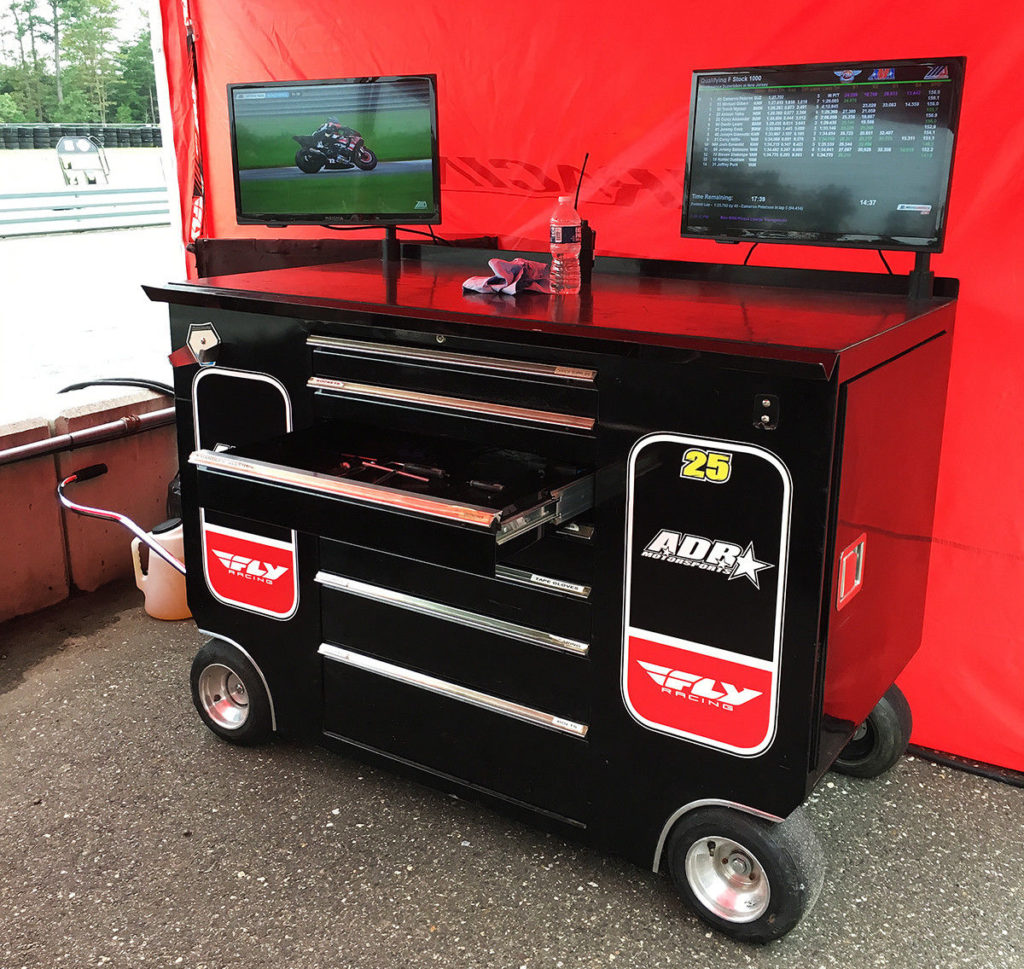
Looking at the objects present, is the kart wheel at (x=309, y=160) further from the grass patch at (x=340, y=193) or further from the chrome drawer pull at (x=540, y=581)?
the chrome drawer pull at (x=540, y=581)

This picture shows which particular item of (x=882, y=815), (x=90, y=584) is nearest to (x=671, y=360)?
(x=882, y=815)

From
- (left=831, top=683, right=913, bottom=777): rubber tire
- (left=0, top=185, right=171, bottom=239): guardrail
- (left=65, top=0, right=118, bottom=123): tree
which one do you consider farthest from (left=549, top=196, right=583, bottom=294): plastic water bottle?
(left=0, top=185, right=171, bottom=239): guardrail

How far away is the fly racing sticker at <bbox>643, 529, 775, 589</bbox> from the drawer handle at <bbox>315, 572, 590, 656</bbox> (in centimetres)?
27

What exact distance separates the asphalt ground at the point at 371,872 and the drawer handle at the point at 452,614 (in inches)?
20.3

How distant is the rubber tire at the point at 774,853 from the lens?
5.82 ft

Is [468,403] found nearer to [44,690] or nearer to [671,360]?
[671,360]

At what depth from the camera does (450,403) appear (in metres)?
1.89

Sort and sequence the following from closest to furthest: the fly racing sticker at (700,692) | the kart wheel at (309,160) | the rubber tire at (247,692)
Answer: the fly racing sticker at (700,692) → the rubber tire at (247,692) → the kart wheel at (309,160)

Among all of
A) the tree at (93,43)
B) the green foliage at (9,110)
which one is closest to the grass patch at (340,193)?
the tree at (93,43)

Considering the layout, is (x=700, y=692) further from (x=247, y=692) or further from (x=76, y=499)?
(x=76, y=499)

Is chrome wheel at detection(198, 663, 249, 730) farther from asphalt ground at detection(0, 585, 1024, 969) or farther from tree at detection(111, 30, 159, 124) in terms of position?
tree at detection(111, 30, 159, 124)

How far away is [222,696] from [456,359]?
1199mm

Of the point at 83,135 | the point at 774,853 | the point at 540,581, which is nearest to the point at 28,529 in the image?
the point at 540,581

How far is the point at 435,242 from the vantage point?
277 centimetres
